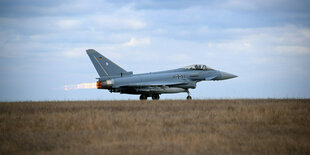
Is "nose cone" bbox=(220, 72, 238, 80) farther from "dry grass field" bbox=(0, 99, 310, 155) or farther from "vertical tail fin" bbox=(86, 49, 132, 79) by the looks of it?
"dry grass field" bbox=(0, 99, 310, 155)

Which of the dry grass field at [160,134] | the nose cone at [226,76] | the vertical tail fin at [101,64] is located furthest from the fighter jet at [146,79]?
the dry grass field at [160,134]

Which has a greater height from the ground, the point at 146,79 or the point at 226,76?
the point at 226,76

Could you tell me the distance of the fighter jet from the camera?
28.8 meters

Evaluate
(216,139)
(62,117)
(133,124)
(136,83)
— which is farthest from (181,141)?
(136,83)

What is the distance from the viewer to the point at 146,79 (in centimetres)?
2947

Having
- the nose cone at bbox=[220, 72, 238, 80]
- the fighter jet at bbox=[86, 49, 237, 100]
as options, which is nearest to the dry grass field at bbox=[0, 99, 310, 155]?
the fighter jet at bbox=[86, 49, 237, 100]

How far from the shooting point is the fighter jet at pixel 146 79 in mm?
28766

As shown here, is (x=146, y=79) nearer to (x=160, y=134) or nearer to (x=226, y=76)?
(x=226, y=76)

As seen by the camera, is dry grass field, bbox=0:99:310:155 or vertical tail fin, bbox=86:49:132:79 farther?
vertical tail fin, bbox=86:49:132:79

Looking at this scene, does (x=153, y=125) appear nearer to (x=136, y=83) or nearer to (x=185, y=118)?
(x=185, y=118)

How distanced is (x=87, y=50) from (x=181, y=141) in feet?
66.0

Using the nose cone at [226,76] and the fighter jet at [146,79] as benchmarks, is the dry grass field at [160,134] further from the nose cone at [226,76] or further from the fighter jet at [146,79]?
the nose cone at [226,76]

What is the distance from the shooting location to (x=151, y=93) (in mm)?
29609

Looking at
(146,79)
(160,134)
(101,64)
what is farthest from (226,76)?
(160,134)
